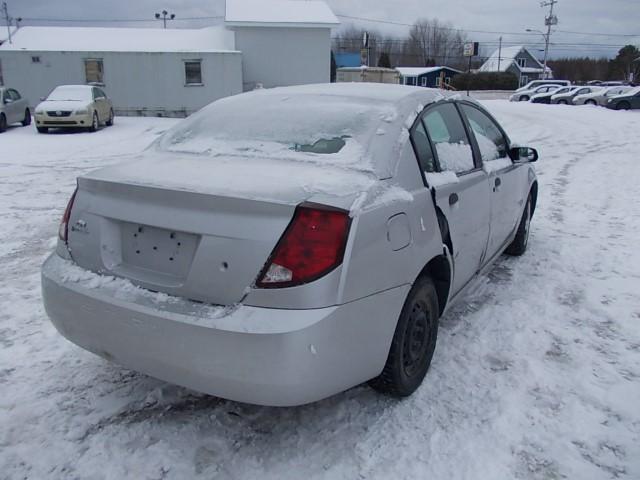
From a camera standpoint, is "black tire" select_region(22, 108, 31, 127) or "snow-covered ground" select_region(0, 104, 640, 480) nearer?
"snow-covered ground" select_region(0, 104, 640, 480)

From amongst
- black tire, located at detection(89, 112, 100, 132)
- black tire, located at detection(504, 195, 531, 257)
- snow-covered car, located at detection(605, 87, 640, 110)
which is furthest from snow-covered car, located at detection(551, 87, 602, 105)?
black tire, located at detection(504, 195, 531, 257)

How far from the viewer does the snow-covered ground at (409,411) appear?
8.13ft

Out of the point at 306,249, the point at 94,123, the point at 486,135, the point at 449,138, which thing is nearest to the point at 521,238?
the point at 486,135

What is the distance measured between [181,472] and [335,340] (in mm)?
912

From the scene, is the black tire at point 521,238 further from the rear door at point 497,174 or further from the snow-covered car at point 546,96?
the snow-covered car at point 546,96

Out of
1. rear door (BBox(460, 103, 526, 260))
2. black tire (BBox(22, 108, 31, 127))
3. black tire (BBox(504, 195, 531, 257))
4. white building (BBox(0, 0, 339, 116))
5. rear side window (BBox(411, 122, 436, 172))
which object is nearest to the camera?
rear side window (BBox(411, 122, 436, 172))

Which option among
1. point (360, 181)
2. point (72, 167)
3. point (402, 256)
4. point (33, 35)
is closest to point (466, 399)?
point (402, 256)

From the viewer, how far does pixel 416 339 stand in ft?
9.89

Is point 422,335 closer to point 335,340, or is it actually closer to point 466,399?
point 466,399

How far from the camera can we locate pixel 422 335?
3.06 meters

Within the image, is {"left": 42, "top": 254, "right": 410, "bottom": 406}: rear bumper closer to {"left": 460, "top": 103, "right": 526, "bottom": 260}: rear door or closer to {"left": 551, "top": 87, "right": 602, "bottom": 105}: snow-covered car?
{"left": 460, "top": 103, "right": 526, "bottom": 260}: rear door

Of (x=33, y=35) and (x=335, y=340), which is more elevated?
(x=33, y=35)

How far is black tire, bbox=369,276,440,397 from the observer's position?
2.76 m

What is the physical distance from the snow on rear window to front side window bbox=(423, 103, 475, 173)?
0.40m
